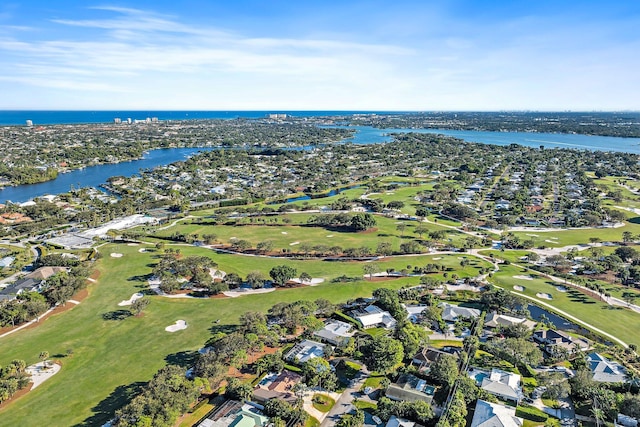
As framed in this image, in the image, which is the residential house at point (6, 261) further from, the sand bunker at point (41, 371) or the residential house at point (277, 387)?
the residential house at point (277, 387)

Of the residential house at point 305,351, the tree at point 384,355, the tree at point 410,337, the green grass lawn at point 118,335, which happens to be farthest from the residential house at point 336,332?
the green grass lawn at point 118,335

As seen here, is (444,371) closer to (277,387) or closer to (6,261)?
(277,387)

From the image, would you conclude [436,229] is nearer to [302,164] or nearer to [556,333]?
[556,333]

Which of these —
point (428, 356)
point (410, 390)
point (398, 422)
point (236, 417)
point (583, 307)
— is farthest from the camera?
point (583, 307)

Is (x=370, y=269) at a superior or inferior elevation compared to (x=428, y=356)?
superior

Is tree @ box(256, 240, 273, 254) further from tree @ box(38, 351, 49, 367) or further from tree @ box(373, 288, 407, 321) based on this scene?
tree @ box(38, 351, 49, 367)

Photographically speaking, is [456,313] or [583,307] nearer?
[456,313]

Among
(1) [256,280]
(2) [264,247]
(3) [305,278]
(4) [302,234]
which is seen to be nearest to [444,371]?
(3) [305,278]
